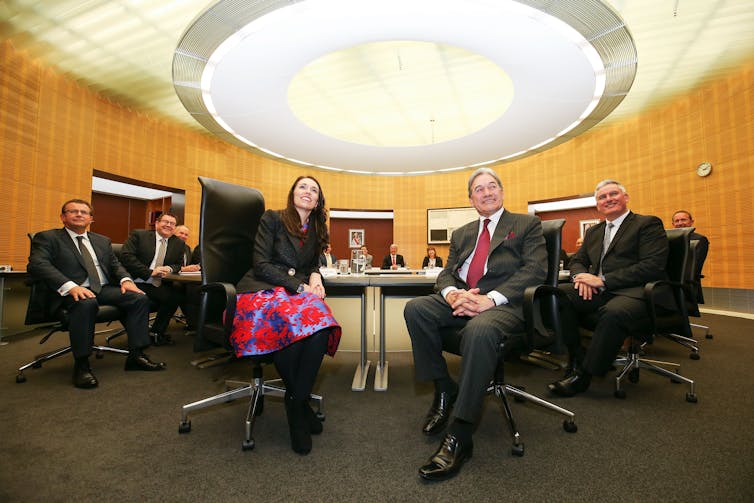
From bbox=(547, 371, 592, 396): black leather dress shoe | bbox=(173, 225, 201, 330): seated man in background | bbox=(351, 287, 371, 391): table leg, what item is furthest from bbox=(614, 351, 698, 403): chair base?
bbox=(173, 225, 201, 330): seated man in background

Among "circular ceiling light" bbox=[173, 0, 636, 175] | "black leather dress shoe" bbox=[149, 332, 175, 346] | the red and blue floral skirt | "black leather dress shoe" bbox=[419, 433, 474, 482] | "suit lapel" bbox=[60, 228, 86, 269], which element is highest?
"circular ceiling light" bbox=[173, 0, 636, 175]

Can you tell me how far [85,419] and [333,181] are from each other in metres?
8.24

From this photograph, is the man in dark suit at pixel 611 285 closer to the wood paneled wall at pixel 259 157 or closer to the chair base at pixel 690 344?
the chair base at pixel 690 344

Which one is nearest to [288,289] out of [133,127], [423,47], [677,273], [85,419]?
[85,419]

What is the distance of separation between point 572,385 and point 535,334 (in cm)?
94

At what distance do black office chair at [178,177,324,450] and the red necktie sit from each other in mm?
1091

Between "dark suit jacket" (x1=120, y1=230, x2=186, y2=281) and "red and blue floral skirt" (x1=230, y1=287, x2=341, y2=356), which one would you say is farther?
"dark suit jacket" (x1=120, y1=230, x2=186, y2=281)

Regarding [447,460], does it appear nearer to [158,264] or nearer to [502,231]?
[502,231]

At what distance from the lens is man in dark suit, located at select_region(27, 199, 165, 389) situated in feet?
8.31

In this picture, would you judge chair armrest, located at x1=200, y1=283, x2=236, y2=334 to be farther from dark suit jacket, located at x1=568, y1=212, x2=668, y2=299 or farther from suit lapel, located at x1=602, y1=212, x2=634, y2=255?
suit lapel, located at x1=602, y1=212, x2=634, y2=255

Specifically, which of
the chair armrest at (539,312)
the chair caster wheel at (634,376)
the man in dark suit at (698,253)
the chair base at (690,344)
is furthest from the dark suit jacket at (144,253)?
the man in dark suit at (698,253)

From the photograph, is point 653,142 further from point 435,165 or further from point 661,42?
point 435,165

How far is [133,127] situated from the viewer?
6.39 metres

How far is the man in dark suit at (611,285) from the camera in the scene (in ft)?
6.94
